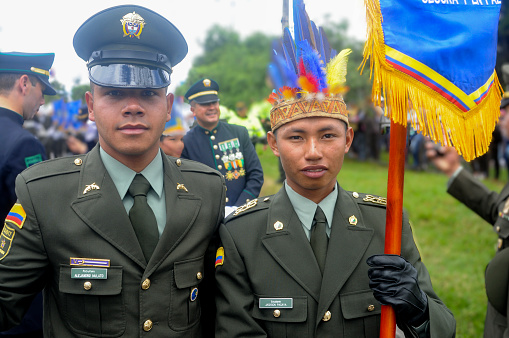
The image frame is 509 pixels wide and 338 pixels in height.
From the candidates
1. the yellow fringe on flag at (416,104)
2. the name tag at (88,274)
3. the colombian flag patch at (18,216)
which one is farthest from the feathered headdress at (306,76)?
the colombian flag patch at (18,216)

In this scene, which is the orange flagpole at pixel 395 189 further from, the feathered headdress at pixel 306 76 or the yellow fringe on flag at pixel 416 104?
the feathered headdress at pixel 306 76

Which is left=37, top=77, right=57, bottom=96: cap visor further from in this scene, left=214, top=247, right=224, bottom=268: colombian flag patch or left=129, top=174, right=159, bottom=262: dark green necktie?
left=214, top=247, right=224, bottom=268: colombian flag patch

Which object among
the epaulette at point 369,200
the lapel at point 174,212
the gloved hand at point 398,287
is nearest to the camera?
the gloved hand at point 398,287

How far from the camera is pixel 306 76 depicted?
2.34 m

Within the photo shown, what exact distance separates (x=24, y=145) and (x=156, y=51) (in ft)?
4.48

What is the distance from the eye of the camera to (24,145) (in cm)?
311

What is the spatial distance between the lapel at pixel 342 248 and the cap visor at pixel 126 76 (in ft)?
3.52

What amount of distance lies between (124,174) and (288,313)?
1010 mm

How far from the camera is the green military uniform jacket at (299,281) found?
2.16 meters

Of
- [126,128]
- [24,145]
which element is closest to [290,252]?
[126,128]

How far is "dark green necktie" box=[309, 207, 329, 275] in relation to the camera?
2.28 metres

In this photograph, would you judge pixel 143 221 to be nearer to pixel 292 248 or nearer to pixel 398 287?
pixel 292 248

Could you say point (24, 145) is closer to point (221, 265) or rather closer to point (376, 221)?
point (221, 265)

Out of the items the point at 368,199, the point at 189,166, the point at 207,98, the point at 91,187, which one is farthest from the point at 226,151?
the point at 91,187
